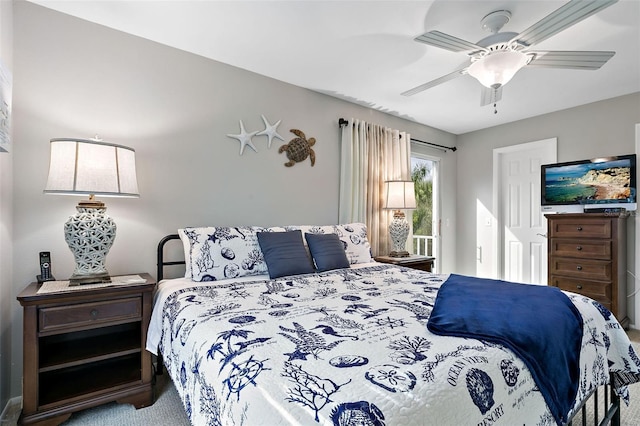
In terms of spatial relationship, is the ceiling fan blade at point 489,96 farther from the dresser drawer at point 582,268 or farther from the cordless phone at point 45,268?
the cordless phone at point 45,268

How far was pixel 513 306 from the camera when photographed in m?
1.35

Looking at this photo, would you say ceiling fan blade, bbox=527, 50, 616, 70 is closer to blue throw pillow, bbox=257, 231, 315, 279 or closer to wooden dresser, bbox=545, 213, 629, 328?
wooden dresser, bbox=545, 213, 629, 328

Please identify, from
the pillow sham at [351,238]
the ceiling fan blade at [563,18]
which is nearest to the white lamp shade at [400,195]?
the pillow sham at [351,238]

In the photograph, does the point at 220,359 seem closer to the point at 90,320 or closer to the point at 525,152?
the point at 90,320

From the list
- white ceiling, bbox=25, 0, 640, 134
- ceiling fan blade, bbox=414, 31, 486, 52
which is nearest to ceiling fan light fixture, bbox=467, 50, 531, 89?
ceiling fan blade, bbox=414, 31, 486, 52

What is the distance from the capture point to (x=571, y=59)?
191 cm

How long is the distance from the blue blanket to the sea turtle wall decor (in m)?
2.08

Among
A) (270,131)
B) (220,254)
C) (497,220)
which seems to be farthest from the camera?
(497,220)

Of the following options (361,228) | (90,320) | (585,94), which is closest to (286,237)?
(361,228)

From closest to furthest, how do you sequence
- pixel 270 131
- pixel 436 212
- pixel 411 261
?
pixel 270 131
pixel 411 261
pixel 436 212

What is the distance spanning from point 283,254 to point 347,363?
148cm

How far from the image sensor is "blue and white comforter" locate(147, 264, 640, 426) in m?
0.76

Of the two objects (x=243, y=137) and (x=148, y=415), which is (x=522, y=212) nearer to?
(x=243, y=137)

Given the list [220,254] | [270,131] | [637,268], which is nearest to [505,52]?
[270,131]
